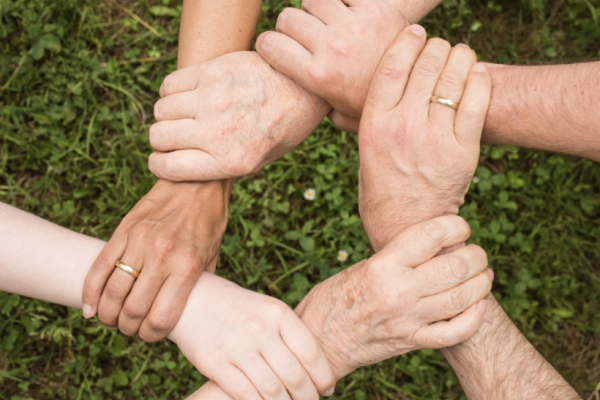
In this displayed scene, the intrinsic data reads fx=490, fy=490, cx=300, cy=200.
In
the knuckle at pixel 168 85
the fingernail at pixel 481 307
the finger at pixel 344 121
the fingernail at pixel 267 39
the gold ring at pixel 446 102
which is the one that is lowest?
the fingernail at pixel 481 307

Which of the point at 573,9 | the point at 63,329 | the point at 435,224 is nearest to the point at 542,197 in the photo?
the point at 573,9

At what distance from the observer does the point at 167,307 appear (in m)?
2.05

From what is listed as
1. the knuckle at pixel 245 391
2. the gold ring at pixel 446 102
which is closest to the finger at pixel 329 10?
the gold ring at pixel 446 102

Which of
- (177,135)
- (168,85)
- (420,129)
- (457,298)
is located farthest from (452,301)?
(168,85)

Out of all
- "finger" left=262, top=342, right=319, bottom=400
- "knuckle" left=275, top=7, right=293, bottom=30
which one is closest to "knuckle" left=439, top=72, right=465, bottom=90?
"knuckle" left=275, top=7, right=293, bottom=30

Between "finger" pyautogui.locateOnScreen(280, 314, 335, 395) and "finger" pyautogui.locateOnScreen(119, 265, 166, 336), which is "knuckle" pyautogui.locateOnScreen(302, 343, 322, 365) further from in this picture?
"finger" pyautogui.locateOnScreen(119, 265, 166, 336)

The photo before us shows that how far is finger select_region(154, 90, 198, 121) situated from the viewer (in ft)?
7.29

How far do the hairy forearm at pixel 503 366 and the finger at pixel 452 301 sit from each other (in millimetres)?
127

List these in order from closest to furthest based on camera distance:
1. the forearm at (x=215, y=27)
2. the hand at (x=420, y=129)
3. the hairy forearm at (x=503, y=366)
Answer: the hairy forearm at (x=503, y=366) < the hand at (x=420, y=129) < the forearm at (x=215, y=27)

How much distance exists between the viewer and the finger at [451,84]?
1936mm

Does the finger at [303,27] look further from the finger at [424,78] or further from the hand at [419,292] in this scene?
the hand at [419,292]

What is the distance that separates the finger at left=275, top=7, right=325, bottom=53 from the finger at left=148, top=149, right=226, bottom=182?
2.15 ft

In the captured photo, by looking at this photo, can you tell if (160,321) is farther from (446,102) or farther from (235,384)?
(446,102)

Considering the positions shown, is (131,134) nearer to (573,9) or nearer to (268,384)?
(268,384)
